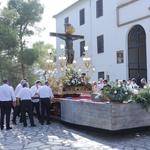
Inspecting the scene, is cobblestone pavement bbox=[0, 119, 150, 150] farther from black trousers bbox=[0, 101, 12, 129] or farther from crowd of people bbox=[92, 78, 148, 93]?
crowd of people bbox=[92, 78, 148, 93]

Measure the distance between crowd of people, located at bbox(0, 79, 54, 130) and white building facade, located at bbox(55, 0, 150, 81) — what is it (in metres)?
8.84

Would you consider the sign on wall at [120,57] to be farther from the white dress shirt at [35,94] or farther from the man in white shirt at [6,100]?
the man in white shirt at [6,100]

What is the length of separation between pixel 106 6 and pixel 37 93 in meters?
13.0

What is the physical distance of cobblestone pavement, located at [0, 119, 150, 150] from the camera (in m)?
9.48

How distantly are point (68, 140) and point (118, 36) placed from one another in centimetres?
1460

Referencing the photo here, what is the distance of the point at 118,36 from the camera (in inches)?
947

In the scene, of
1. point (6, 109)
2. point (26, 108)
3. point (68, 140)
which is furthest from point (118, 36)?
point (68, 140)

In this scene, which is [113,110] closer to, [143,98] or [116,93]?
[116,93]

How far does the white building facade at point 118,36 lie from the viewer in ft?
71.9

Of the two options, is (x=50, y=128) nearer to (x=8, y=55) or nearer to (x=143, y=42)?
(x=143, y=42)

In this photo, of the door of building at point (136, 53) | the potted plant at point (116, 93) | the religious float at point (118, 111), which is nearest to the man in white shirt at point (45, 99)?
the religious float at point (118, 111)

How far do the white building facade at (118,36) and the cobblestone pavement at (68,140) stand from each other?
10439mm

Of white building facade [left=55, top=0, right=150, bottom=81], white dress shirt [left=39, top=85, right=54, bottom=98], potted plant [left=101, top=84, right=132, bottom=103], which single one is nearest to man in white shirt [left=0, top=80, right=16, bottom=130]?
white dress shirt [left=39, top=85, right=54, bottom=98]

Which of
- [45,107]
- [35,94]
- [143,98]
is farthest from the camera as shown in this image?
[35,94]
